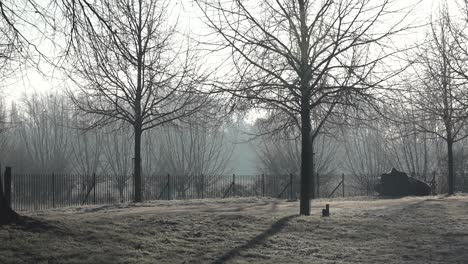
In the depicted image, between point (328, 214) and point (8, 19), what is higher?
point (8, 19)

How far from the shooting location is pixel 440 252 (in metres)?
10.0

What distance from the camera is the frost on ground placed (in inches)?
313

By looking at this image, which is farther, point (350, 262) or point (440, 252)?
point (440, 252)

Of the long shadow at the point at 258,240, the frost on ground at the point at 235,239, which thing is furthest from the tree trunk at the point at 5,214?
the long shadow at the point at 258,240

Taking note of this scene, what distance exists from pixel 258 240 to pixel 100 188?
2064cm

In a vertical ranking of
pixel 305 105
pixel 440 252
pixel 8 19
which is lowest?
pixel 440 252

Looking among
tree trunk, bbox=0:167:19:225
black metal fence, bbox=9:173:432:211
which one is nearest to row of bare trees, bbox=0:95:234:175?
black metal fence, bbox=9:173:432:211

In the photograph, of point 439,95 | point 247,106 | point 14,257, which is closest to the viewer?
point 14,257

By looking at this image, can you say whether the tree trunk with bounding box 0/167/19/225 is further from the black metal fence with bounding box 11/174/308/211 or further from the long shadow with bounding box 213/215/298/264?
the black metal fence with bounding box 11/174/308/211

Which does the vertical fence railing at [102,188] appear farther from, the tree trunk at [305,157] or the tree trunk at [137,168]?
the tree trunk at [305,157]

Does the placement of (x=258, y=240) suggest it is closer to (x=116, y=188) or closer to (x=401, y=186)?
(x=401, y=186)

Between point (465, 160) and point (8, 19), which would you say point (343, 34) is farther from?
point (465, 160)

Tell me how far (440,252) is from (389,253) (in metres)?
0.99

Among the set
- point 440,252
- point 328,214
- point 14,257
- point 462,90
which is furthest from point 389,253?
point 462,90
